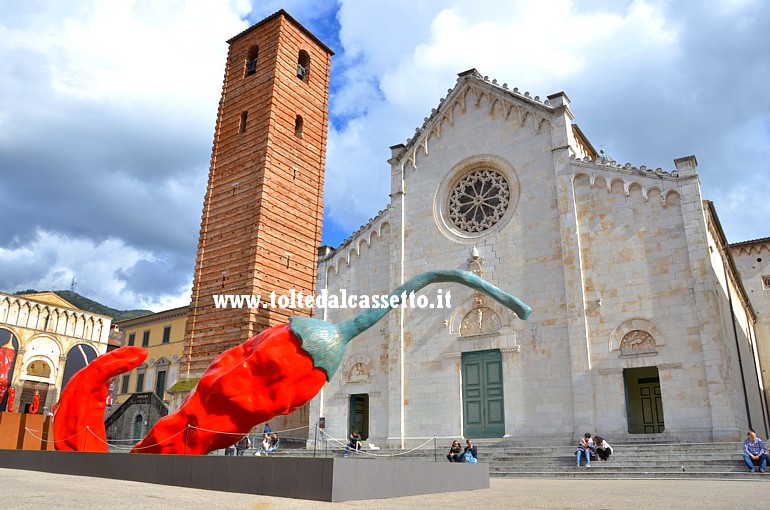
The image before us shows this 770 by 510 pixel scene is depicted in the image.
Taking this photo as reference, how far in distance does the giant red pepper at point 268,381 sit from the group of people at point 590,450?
5.98 m

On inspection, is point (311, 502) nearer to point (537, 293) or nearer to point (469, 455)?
point (469, 455)

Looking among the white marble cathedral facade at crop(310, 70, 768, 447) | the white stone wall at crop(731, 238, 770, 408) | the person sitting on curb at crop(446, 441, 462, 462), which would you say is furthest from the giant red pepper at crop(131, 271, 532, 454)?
the white stone wall at crop(731, 238, 770, 408)

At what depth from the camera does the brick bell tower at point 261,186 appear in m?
28.7

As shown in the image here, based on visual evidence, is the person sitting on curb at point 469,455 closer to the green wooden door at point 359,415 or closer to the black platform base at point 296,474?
the black platform base at point 296,474

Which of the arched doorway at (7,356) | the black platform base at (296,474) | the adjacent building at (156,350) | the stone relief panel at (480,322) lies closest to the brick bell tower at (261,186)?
the adjacent building at (156,350)

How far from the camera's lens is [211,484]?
28.8ft

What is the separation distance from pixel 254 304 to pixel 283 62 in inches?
546

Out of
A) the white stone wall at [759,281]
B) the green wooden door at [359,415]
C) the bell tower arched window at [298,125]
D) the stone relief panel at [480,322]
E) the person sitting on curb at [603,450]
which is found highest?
the bell tower arched window at [298,125]

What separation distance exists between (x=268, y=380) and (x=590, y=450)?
29.8 ft

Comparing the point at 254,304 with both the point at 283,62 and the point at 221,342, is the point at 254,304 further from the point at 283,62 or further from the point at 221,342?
the point at 283,62

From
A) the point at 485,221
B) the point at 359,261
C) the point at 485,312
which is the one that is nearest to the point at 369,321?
the point at 485,312

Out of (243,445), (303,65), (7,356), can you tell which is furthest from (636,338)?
(7,356)

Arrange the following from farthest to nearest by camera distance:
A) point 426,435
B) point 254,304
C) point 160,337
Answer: point 160,337
point 254,304
point 426,435

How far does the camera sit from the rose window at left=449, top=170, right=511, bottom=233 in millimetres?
22078
